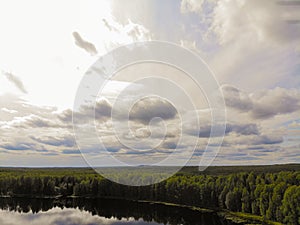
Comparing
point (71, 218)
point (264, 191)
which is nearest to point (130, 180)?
point (71, 218)

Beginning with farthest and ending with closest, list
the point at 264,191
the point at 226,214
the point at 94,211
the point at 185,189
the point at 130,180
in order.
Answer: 1. the point at 130,180
2. the point at 185,189
3. the point at 94,211
4. the point at 226,214
5. the point at 264,191

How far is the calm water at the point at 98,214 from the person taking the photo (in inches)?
1955

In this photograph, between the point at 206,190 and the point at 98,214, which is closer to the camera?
the point at 98,214

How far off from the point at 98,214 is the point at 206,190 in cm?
2390

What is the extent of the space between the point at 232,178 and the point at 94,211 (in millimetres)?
30004

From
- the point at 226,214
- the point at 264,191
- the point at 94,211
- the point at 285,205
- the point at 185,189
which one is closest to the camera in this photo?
the point at 285,205

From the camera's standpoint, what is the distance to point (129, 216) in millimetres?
54906

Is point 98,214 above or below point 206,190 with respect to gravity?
below

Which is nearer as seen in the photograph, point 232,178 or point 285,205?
point 285,205

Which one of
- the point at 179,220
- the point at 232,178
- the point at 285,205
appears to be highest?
the point at 232,178

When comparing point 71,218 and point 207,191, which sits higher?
point 207,191

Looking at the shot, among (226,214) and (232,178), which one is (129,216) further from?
(232,178)

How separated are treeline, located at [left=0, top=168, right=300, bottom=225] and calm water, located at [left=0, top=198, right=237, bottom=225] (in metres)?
6.26

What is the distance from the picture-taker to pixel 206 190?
6494 cm
